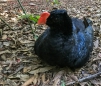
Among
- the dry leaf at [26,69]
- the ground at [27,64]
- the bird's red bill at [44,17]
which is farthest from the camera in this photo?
the dry leaf at [26,69]

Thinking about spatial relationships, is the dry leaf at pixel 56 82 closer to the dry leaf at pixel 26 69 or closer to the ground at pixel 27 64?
the ground at pixel 27 64

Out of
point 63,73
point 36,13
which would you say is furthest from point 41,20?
point 36,13

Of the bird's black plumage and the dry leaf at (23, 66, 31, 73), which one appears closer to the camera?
the bird's black plumage

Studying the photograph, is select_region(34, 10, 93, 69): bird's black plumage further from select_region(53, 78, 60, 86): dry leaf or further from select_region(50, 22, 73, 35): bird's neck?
select_region(53, 78, 60, 86): dry leaf

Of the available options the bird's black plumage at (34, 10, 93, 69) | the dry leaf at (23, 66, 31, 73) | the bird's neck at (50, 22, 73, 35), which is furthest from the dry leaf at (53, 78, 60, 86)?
the bird's neck at (50, 22, 73, 35)

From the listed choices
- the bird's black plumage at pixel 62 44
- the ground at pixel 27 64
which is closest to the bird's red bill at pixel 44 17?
the bird's black plumage at pixel 62 44

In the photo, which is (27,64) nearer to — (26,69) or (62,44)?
(26,69)

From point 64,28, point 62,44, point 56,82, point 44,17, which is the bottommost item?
point 56,82

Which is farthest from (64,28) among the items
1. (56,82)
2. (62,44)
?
(56,82)

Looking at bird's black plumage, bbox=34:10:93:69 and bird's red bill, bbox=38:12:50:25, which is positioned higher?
bird's red bill, bbox=38:12:50:25

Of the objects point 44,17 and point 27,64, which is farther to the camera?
point 27,64
